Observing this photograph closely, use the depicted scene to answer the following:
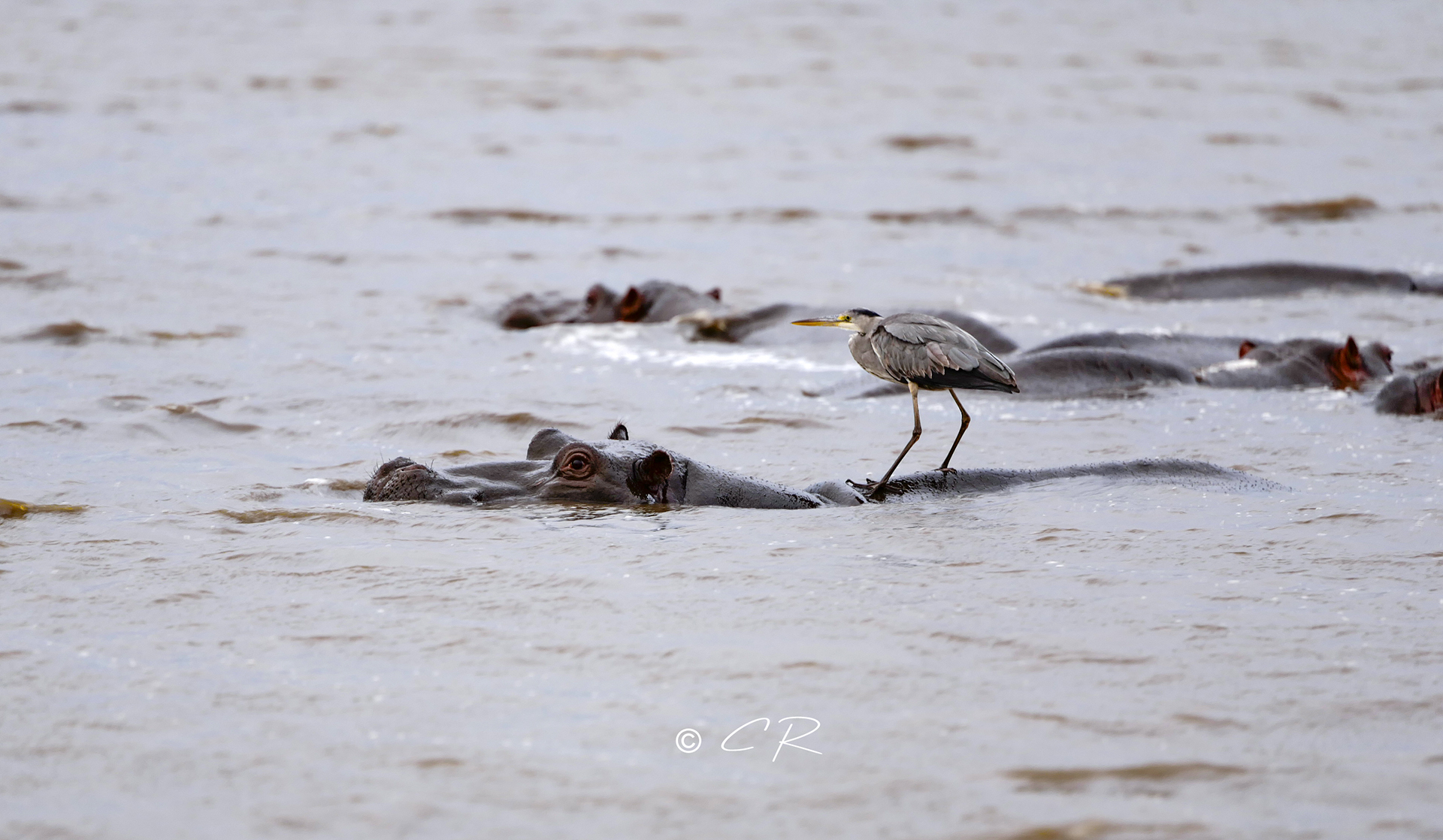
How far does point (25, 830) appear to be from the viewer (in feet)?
10.3

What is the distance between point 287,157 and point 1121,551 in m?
15.0

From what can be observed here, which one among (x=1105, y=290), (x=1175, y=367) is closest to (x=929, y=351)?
(x=1175, y=367)

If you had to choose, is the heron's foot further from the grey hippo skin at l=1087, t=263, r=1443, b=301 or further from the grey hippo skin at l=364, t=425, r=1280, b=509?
the grey hippo skin at l=1087, t=263, r=1443, b=301

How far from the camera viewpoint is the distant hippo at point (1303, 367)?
27.9ft

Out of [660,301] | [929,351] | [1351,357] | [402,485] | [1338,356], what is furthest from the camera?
[660,301]

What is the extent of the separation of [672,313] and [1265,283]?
14.4ft

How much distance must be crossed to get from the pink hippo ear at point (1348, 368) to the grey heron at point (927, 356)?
11.9 feet

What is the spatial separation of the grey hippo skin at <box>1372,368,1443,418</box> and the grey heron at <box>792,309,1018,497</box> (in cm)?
305

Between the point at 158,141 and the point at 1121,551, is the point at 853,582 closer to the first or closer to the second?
the point at 1121,551

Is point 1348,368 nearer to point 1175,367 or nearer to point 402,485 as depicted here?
point 1175,367

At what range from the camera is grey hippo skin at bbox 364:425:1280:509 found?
5660 millimetres

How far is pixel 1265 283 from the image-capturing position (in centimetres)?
1166

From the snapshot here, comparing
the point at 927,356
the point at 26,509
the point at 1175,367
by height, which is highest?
the point at 927,356

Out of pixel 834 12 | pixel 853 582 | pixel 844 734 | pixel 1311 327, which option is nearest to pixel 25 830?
pixel 844 734
